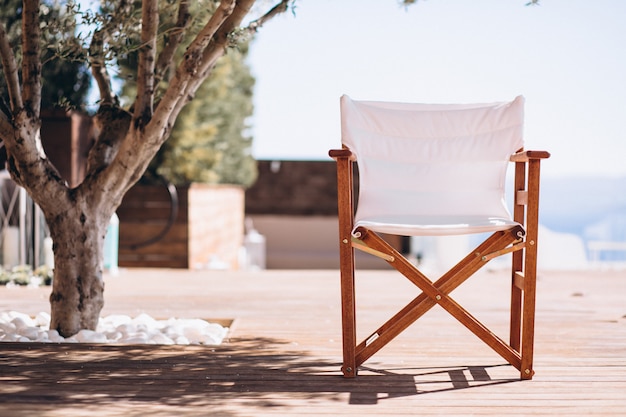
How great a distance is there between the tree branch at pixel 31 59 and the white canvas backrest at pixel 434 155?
1.31m

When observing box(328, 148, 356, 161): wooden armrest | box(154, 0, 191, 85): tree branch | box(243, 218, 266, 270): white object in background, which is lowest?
box(243, 218, 266, 270): white object in background

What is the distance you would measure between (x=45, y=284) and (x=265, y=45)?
19.9 feet

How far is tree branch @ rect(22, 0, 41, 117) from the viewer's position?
2900 millimetres

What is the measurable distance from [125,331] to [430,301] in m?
1.40

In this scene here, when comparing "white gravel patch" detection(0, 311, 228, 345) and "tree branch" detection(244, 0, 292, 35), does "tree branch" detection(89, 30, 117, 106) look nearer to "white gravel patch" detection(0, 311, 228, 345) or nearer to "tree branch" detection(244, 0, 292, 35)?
"tree branch" detection(244, 0, 292, 35)

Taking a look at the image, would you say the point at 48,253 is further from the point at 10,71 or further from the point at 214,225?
the point at 214,225

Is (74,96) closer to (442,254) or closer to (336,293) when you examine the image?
(336,293)

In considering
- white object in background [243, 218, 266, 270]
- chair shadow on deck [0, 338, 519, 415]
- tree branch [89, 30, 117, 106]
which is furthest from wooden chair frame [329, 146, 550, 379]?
white object in background [243, 218, 266, 270]

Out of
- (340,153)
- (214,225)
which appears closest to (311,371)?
(340,153)

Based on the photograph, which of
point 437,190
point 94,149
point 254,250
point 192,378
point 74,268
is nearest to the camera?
point 192,378

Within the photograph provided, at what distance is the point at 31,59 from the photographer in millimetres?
2945

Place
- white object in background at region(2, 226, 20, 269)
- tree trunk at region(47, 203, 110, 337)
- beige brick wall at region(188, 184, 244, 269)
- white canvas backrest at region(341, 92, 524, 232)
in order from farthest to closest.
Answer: beige brick wall at region(188, 184, 244, 269) < white object in background at region(2, 226, 20, 269) < tree trunk at region(47, 203, 110, 337) < white canvas backrest at region(341, 92, 524, 232)

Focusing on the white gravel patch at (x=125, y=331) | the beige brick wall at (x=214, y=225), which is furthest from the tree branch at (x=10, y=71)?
the beige brick wall at (x=214, y=225)

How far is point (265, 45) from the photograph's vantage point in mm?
10180
